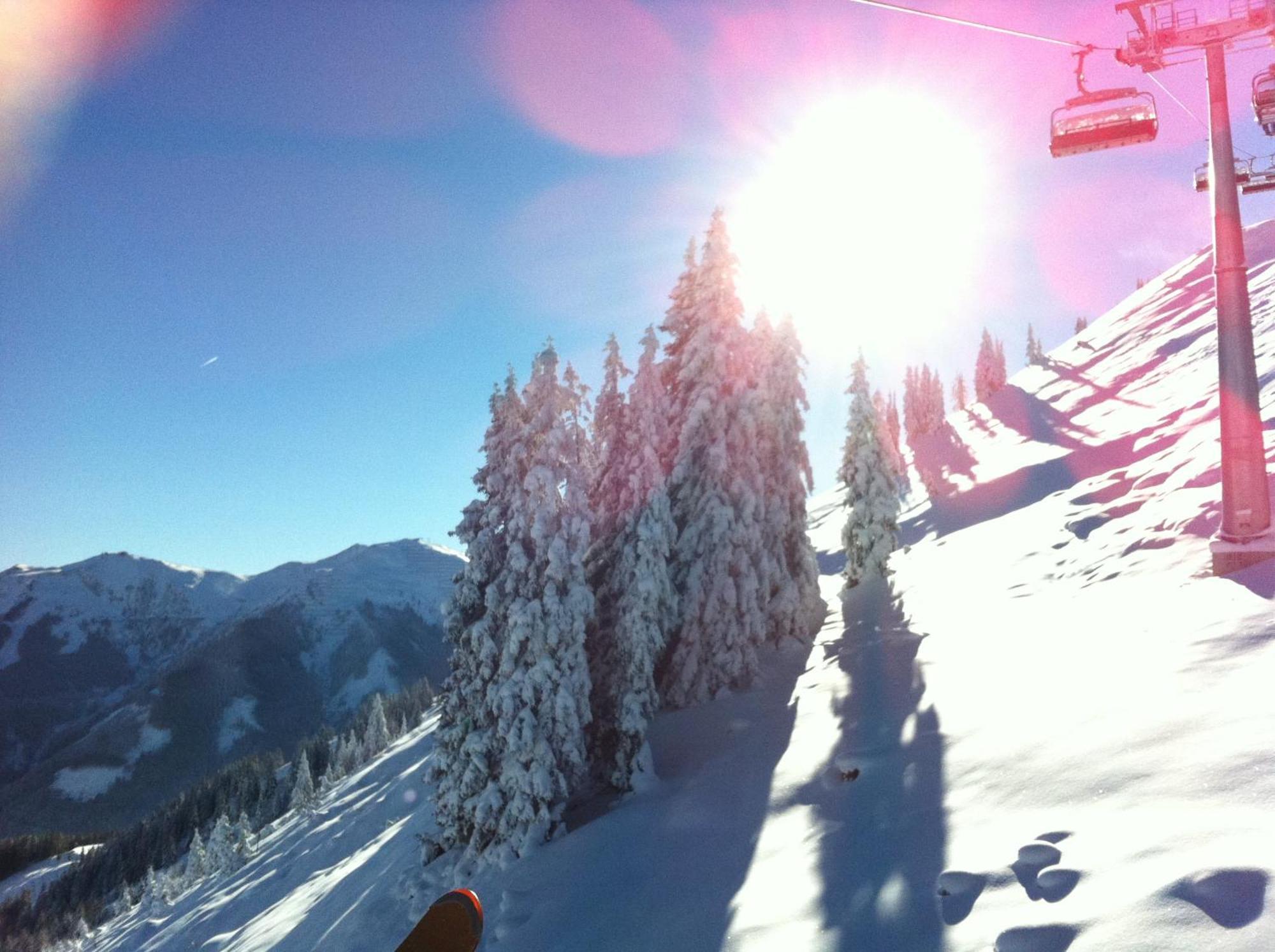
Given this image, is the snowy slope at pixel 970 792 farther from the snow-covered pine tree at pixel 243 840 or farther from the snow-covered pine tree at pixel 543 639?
the snow-covered pine tree at pixel 243 840

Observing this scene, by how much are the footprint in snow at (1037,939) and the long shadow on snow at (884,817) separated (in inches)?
30.6

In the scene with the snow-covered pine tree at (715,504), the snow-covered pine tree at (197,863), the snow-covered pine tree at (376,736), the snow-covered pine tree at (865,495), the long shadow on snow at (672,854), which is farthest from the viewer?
the snow-covered pine tree at (376,736)

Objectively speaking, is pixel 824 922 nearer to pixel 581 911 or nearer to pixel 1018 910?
pixel 1018 910

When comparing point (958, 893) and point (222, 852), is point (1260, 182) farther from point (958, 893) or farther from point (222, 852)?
point (222, 852)

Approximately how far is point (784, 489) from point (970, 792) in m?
16.2

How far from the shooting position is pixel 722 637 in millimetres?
20641

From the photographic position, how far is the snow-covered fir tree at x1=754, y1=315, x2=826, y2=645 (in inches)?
912

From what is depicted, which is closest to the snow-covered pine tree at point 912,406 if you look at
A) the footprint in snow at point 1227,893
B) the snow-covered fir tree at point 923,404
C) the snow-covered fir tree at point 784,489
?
the snow-covered fir tree at point 923,404

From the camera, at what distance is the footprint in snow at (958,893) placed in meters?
6.33

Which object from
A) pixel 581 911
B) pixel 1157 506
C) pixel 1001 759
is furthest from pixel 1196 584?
pixel 581 911

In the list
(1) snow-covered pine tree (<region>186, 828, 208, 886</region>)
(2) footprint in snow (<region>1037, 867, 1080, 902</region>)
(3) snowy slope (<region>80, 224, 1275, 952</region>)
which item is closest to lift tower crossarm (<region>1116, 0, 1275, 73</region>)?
(3) snowy slope (<region>80, 224, 1275, 952</region>)

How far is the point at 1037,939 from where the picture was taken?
5.23m

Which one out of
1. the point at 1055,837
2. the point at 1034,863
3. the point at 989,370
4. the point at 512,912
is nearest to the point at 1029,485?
the point at 512,912

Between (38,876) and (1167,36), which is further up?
(1167,36)
